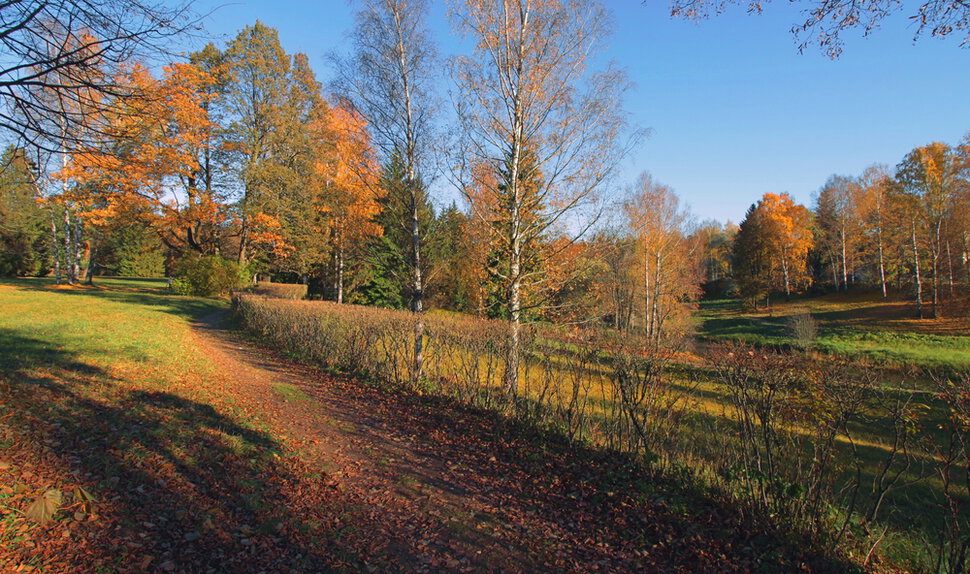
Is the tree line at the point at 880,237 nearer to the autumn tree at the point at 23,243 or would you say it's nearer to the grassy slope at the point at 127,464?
the grassy slope at the point at 127,464

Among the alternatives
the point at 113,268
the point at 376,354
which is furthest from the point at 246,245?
the point at 113,268

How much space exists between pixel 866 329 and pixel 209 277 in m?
39.3

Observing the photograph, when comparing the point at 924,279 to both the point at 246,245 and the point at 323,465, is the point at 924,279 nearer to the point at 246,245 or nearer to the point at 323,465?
the point at 323,465

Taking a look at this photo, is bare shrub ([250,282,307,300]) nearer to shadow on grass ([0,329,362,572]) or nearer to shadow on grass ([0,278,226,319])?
shadow on grass ([0,278,226,319])

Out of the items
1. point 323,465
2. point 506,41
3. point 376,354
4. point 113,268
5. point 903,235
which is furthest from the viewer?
point 113,268

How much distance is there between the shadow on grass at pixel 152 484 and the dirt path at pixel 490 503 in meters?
0.44

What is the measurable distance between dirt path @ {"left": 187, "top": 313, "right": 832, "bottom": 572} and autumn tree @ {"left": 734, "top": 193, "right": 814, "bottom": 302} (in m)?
44.0

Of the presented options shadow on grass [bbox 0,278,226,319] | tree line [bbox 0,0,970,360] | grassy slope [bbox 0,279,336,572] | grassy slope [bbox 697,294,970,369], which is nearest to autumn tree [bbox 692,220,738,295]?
tree line [bbox 0,0,970,360]

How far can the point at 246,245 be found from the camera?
80.7ft

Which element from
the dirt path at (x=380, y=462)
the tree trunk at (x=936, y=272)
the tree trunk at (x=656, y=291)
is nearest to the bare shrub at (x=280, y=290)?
the dirt path at (x=380, y=462)

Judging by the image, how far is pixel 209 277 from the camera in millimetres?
23594

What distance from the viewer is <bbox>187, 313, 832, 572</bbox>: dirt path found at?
3.51 metres

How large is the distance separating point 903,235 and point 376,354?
123ft

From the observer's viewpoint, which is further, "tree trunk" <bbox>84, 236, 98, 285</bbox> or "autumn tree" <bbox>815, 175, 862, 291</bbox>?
"autumn tree" <bbox>815, 175, 862, 291</bbox>
